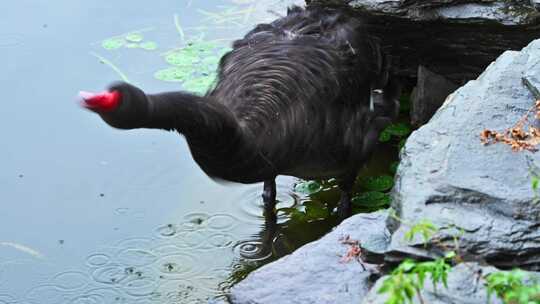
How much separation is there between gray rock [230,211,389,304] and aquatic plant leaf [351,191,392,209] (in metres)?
2.20

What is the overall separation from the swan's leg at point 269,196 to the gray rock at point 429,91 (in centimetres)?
125

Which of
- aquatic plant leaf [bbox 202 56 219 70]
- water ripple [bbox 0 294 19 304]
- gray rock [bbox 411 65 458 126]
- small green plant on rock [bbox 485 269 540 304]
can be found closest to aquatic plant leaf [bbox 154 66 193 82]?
aquatic plant leaf [bbox 202 56 219 70]

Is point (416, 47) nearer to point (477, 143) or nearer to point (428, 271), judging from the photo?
point (477, 143)

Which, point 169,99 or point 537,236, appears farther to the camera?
point 169,99

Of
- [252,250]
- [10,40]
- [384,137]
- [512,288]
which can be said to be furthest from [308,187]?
[512,288]

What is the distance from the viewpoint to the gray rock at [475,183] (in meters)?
4.26

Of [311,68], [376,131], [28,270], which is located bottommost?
[28,270]

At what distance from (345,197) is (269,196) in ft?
1.59

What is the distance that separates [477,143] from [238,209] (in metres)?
2.69

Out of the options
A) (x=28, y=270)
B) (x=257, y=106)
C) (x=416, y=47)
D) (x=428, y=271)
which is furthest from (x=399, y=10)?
(x=428, y=271)

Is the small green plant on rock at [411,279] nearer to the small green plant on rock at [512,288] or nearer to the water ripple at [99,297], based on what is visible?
the small green plant on rock at [512,288]

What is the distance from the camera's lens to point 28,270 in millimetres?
6504

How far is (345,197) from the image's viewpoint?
7137 mm

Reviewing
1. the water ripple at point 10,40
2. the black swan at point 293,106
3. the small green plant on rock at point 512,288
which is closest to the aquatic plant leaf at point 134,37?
the water ripple at point 10,40
